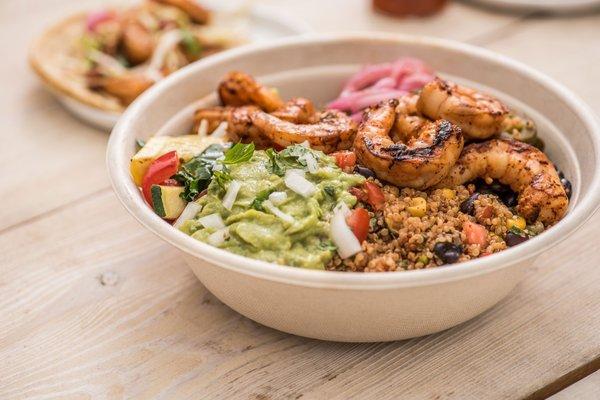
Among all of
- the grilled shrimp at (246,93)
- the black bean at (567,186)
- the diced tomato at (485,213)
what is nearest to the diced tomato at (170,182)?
the grilled shrimp at (246,93)

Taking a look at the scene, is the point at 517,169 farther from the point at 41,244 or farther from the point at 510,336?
the point at 41,244

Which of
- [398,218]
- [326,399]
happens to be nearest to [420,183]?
[398,218]

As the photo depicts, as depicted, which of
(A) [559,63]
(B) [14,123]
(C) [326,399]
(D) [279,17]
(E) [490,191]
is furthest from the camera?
(D) [279,17]

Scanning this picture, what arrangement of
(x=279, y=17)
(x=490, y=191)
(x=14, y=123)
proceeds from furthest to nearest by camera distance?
(x=279, y=17) < (x=14, y=123) < (x=490, y=191)

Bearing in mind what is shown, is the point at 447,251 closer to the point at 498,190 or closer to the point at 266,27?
the point at 498,190

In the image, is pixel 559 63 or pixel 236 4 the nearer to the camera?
pixel 559 63

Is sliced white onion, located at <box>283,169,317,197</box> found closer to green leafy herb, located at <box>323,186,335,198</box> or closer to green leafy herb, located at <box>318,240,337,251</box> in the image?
green leafy herb, located at <box>323,186,335,198</box>
